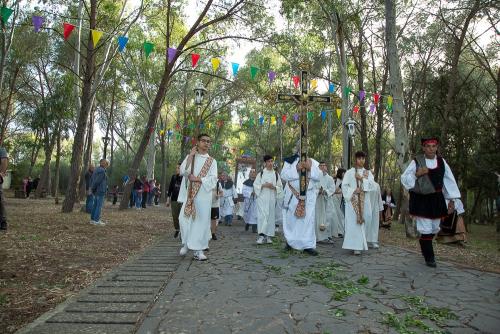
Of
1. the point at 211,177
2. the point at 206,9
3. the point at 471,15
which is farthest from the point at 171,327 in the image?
the point at 471,15

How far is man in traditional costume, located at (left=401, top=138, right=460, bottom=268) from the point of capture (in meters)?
6.55

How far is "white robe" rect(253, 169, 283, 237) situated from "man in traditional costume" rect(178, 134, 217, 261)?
2.35 m

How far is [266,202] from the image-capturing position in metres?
9.51

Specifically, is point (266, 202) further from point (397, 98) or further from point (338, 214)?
point (397, 98)

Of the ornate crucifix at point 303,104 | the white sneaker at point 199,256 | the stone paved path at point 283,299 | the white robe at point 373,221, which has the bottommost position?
the stone paved path at point 283,299

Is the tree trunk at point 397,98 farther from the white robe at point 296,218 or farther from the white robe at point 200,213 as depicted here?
the white robe at point 200,213

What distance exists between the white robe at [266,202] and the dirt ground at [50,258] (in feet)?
8.71

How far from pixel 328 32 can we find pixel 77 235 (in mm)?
Answer: 14971

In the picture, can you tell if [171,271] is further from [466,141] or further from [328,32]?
[466,141]

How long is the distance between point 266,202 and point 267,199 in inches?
3.5

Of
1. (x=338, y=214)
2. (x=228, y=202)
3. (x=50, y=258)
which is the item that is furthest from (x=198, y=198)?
(x=228, y=202)

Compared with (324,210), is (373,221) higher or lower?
lower

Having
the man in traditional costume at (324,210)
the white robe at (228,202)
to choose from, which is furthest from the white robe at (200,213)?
the white robe at (228,202)

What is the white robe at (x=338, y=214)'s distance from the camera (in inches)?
430
